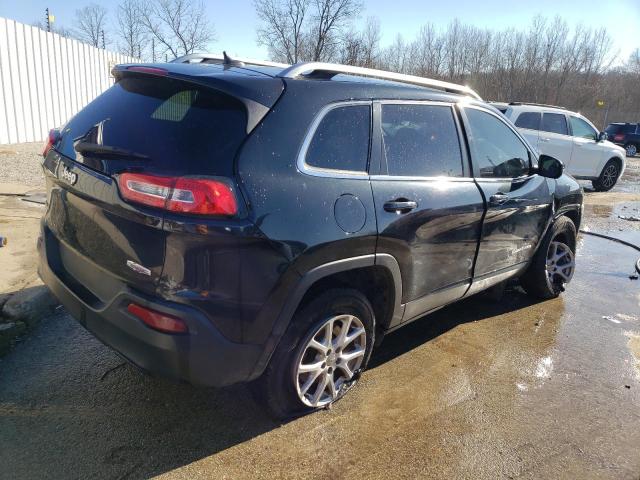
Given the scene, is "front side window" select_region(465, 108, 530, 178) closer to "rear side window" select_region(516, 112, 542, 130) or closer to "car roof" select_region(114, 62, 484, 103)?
"car roof" select_region(114, 62, 484, 103)

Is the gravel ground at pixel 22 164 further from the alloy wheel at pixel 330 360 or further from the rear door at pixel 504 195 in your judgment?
the rear door at pixel 504 195

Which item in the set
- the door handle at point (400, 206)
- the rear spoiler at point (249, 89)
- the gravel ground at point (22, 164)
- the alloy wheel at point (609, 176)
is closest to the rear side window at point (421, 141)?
the door handle at point (400, 206)

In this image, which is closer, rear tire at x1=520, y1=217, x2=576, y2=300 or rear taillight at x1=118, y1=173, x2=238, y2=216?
rear taillight at x1=118, y1=173, x2=238, y2=216

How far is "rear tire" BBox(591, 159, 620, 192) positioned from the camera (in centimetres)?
1285

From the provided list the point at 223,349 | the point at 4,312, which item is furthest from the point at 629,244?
the point at 4,312

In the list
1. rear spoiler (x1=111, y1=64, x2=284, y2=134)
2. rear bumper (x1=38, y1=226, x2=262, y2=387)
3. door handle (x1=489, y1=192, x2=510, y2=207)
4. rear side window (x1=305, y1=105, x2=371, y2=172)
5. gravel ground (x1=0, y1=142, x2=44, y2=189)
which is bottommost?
gravel ground (x1=0, y1=142, x2=44, y2=189)

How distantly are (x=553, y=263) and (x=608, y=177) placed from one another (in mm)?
9982

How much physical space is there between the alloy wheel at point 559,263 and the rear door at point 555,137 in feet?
22.2

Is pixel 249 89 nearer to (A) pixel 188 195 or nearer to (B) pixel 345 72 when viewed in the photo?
(A) pixel 188 195

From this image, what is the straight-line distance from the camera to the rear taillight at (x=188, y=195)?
211 centimetres

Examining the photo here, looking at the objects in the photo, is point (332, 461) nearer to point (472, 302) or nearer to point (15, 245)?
point (472, 302)

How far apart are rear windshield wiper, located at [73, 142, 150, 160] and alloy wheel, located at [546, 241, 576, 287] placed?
404cm

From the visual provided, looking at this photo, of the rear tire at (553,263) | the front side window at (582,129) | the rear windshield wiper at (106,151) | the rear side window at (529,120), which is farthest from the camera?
the front side window at (582,129)

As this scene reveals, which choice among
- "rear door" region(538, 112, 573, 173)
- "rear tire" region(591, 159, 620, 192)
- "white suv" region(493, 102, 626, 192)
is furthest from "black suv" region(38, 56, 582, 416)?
"rear tire" region(591, 159, 620, 192)
